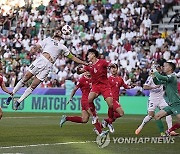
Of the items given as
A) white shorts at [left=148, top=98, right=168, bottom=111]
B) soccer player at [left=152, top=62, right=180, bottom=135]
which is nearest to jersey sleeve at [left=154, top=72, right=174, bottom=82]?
soccer player at [left=152, top=62, right=180, bottom=135]

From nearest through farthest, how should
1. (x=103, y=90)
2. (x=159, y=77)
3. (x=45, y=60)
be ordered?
(x=159, y=77) < (x=103, y=90) < (x=45, y=60)

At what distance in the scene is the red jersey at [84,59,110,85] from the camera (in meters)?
18.1

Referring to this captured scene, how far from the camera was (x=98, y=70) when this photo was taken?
18125 mm

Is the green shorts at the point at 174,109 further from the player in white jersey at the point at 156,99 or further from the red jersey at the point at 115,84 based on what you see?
the red jersey at the point at 115,84

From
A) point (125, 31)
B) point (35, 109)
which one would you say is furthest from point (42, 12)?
point (35, 109)

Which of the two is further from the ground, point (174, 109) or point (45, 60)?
point (45, 60)

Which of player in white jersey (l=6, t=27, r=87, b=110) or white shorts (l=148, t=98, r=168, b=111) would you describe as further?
player in white jersey (l=6, t=27, r=87, b=110)

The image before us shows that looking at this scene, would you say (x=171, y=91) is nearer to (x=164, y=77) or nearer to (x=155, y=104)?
(x=164, y=77)

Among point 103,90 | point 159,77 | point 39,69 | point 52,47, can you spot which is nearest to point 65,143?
point 103,90

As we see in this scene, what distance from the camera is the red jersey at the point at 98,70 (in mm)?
18125

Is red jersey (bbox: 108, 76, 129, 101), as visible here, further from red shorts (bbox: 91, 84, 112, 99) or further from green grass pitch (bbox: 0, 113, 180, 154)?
red shorts (bbox: 91, 84, 112, 99)

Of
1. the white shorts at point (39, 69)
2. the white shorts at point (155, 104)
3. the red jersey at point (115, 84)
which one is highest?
the white shorts at point (39, 69)

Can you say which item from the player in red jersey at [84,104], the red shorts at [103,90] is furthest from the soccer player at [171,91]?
the player in red jersey at [84,104]

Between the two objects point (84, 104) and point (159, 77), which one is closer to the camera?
point (159, 77)
